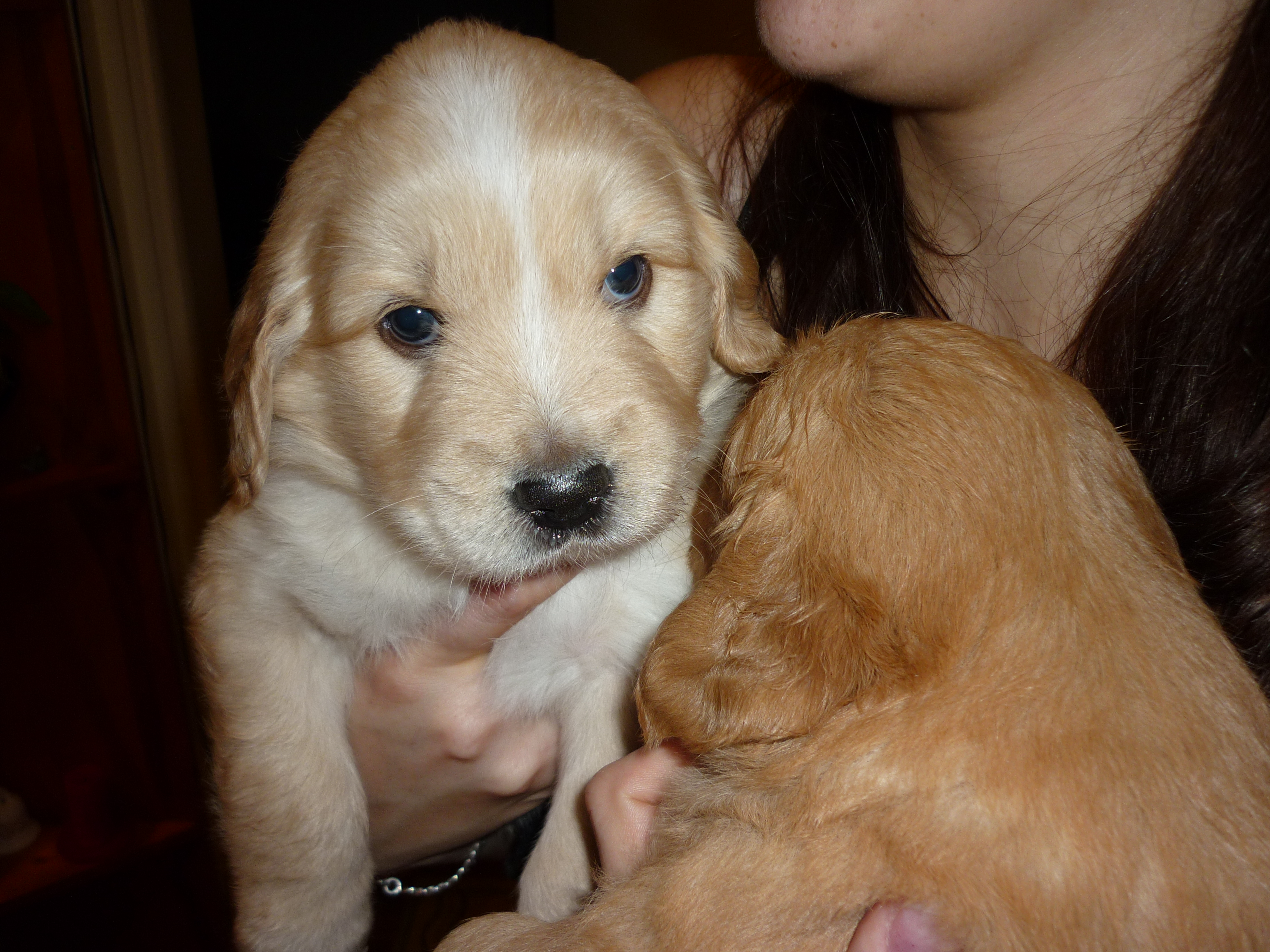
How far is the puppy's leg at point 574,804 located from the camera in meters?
2.02

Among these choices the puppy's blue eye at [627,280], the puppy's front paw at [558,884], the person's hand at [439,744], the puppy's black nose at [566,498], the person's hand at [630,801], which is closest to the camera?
the puppy's black nose at [566,498]

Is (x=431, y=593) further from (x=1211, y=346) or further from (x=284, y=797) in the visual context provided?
(x=1211, y=346)

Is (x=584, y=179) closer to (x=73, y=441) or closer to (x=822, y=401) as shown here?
(x=822, y=401)

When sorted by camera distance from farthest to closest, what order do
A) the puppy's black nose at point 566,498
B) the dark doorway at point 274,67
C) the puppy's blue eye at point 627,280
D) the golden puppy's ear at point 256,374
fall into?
1. the dark doorway at point 274,67
2. the golden puppy's ear at point 256,374
3. the puppy's blue eye at point 627,280
4. the puppy's black nose at point 566,498

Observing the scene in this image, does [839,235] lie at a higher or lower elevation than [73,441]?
higher

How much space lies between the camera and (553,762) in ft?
7.83

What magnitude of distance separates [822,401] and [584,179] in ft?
2.07

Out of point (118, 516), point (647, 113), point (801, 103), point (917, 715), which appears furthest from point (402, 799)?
point (118, 516)

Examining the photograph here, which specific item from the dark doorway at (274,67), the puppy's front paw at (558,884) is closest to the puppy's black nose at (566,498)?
the puppy's front paw at (558,884)

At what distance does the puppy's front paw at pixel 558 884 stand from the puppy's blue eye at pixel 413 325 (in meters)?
1.14

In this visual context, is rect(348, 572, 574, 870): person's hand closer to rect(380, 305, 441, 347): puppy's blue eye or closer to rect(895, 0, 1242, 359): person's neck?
rect(380, 305, 441, 347): puppy's blue eye

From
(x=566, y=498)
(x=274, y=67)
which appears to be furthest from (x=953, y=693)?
(x=274, y=67)

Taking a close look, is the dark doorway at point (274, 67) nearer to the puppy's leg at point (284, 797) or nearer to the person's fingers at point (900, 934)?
the puppy's leg at point (284, 797)

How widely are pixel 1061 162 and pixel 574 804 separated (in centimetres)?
175
